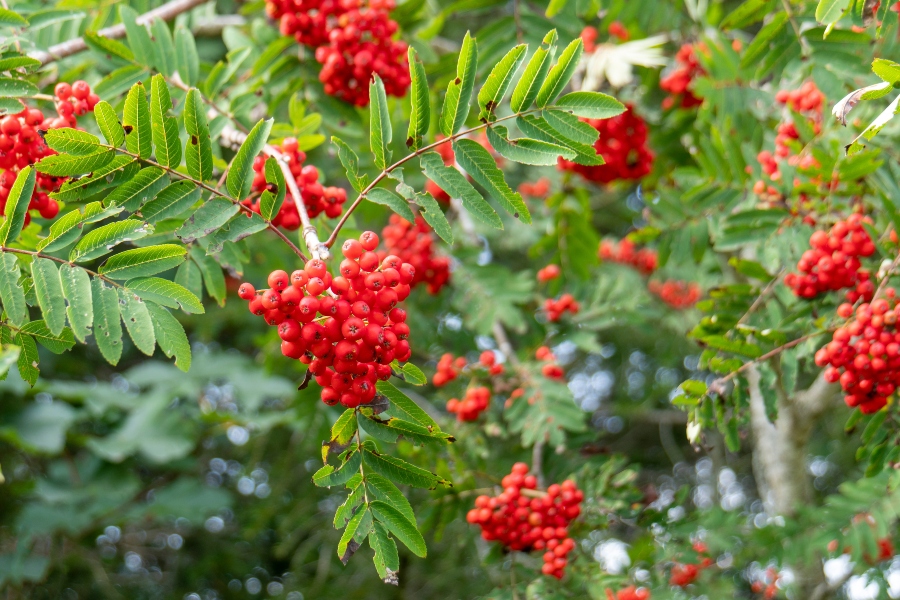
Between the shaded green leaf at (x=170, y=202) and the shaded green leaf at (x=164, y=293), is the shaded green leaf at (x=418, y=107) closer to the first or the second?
the shaded green leaf at (x=170, y=202)

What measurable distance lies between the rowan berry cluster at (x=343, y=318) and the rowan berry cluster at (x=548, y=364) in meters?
1.80

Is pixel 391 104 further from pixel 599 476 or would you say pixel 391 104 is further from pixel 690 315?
pixel 690 315

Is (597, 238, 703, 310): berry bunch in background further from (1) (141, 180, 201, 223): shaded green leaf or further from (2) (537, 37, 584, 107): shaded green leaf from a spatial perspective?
(1) (141, 180, 201, 223): shaded green leaf

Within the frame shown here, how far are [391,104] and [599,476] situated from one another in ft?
5.96

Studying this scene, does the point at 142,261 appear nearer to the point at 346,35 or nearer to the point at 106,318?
the point at 106,318

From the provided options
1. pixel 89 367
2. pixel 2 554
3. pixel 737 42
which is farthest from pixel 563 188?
pixel 89 367

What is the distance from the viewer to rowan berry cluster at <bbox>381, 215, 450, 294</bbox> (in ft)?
12.2

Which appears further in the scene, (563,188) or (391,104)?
(563,188)

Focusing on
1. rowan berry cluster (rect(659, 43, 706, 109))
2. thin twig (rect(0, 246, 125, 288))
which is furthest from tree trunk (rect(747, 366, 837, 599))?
thin twig (rect(0, 246, 125, 288))

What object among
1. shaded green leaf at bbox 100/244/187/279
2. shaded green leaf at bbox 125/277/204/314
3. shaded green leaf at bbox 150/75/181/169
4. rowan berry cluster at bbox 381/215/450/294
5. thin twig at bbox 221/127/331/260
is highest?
shaded green leaf at bbox 150/75/181/169

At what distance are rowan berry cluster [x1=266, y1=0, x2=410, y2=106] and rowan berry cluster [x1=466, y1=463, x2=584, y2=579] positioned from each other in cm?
170

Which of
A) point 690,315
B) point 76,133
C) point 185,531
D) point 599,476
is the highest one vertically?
point 76,133

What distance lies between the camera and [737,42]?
368cm

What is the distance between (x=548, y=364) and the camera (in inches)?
135
